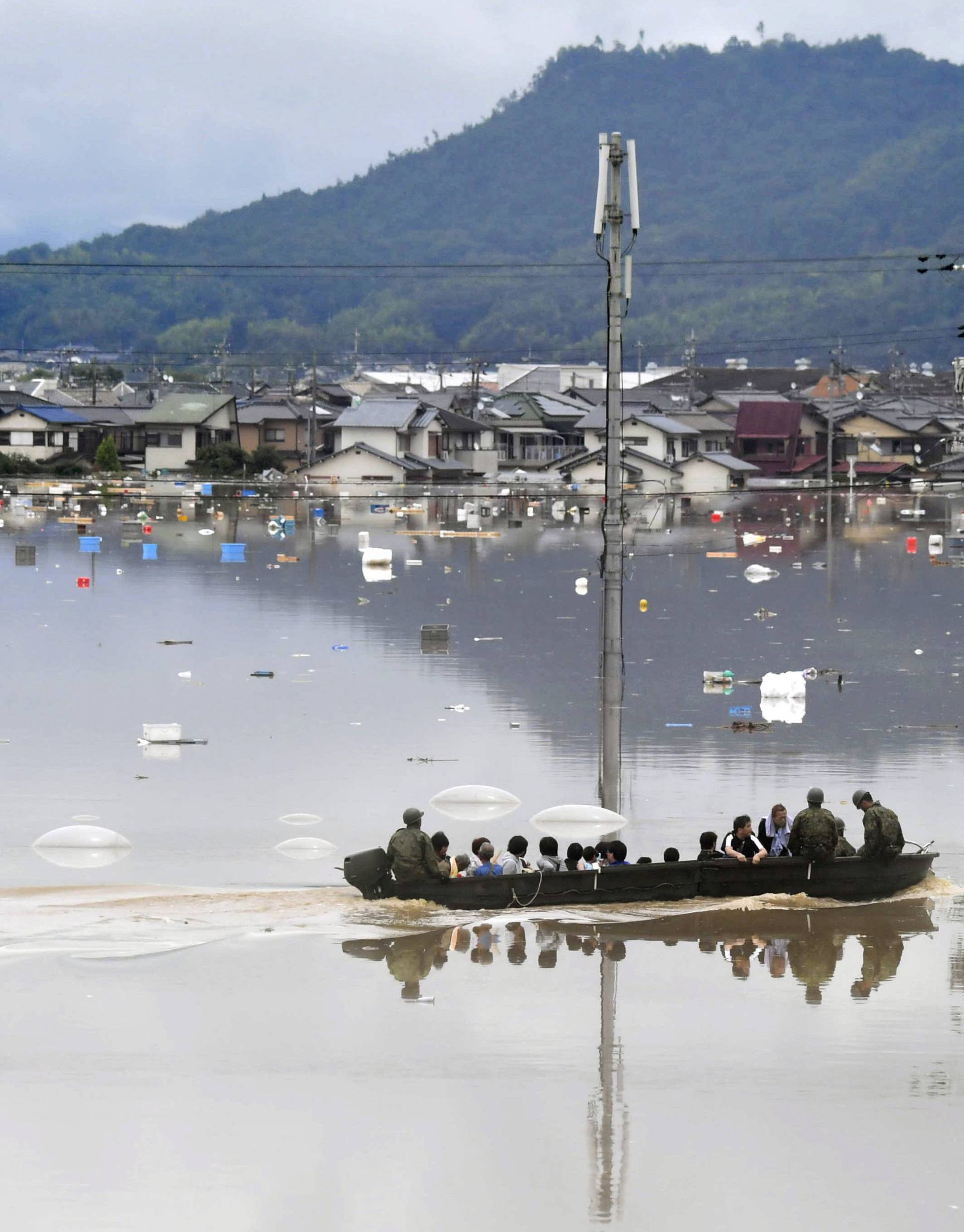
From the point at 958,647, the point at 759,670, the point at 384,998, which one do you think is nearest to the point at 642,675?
the point at 759,670

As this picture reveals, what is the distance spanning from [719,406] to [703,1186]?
10678cm

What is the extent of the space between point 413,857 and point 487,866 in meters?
0.75

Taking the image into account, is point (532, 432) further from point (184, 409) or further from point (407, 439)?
point (184, 409)

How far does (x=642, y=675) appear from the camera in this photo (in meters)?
30.2

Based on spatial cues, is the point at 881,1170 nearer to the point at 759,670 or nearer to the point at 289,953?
the point at 289,953

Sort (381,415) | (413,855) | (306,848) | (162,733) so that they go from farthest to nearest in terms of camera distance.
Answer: (381,415) < (162,733) < (306,848) < (413,855)

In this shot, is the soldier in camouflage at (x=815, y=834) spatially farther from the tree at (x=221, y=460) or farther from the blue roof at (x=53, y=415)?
the blue roof at (x=53, y=415)

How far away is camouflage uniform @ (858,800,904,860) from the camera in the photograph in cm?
1614

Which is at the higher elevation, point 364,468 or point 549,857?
point 364,468

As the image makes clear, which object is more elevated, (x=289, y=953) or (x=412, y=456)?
(x=412, y=456)

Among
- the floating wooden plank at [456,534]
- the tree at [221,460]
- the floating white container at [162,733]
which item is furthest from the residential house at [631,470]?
the floating white container at [162,733]

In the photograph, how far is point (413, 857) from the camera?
51.0ft

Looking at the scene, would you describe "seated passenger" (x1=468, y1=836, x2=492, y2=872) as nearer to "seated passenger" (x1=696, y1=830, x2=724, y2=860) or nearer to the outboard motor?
the outboard motor

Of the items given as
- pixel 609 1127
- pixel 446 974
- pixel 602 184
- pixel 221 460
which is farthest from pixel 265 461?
pixel 609 1127
